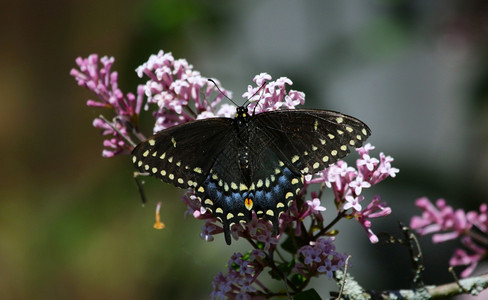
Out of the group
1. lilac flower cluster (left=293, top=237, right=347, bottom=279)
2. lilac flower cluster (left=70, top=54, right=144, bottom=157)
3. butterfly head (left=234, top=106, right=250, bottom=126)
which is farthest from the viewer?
lilac flower cluster (left=70, top=54, right=144, bottom=157)

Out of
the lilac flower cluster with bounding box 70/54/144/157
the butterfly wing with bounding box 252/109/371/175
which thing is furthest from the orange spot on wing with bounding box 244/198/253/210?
the lilac flower cluster with bounding box 70/54/144/157

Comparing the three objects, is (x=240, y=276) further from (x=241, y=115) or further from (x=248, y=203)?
(x=241, y=115)

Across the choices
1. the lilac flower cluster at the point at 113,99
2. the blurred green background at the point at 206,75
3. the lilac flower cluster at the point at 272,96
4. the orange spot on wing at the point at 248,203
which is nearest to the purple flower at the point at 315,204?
the orange spot on wing at the point at 248,203

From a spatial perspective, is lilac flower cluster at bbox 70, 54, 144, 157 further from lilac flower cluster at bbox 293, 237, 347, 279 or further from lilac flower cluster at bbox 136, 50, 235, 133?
lilac flower cluster at bbox 293, 237, 347, 279

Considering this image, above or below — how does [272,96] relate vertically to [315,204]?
above

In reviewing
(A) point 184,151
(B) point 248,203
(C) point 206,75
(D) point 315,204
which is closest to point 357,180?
(D) point 315,204
